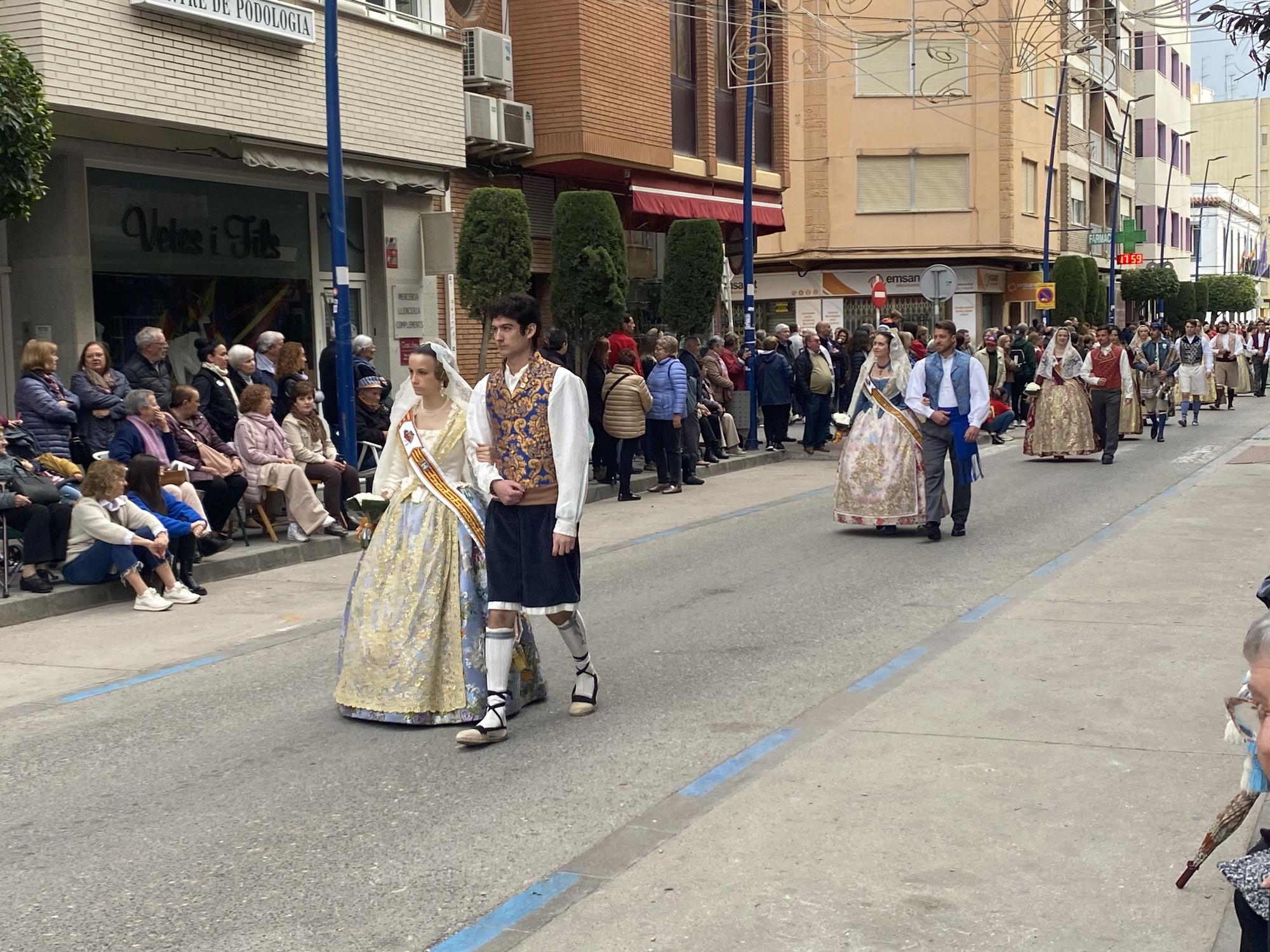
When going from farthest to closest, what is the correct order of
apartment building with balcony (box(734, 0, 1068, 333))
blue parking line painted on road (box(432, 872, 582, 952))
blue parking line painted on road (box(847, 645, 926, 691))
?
apartment building with balcony (box(734, 0, 1068, 333))
blue parking line painted on road (box(847, 645, 926, 691))
blue parking line painted on road (box(432, 872, 582, 952))

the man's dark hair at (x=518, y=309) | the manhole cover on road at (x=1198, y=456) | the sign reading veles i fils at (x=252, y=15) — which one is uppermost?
the sign reading veles i fils at (x=252, y=15)

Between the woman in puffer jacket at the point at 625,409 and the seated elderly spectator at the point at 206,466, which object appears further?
the woman in puffer jacket at the point at 625,409

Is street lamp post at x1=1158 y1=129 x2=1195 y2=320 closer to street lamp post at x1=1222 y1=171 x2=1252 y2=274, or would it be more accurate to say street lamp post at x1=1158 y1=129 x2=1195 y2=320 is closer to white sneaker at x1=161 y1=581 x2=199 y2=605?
street lamp post at x1=1222 y1=171 x2=1252 y2=274

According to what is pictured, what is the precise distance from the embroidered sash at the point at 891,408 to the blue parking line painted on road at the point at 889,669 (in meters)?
4.89

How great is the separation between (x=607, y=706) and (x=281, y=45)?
11.4 metres

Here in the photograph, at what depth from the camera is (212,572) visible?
39.3 feet

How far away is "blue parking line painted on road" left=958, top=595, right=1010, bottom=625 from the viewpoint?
9.20m

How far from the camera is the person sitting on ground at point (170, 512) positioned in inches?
425

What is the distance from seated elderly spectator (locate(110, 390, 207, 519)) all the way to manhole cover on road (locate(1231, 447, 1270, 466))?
44.7 feet

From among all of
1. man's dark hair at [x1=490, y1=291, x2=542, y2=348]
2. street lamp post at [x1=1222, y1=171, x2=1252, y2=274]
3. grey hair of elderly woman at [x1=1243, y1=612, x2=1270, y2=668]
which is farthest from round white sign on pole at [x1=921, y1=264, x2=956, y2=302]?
street lamp post at [x1=1222, y1=171, x2=1252, y2=274]

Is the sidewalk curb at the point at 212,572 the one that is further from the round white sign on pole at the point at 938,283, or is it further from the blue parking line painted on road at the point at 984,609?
the round white sign on pole at the point at 938,283

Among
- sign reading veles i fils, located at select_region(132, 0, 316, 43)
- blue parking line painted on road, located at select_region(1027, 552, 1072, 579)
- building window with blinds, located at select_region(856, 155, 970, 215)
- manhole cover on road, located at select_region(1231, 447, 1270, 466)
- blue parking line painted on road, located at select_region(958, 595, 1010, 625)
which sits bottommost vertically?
blue parking line painted on road, located at select_region(958, 595, 1010, 625)

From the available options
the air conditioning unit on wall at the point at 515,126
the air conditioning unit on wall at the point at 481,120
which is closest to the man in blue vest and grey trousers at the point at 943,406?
the air conditioning unit on wall at the point at 481,120

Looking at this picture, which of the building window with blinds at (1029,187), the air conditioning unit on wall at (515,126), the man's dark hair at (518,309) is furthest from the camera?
the building window with blinds at (1029,187)
